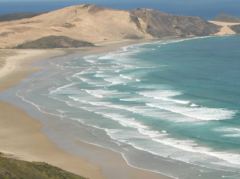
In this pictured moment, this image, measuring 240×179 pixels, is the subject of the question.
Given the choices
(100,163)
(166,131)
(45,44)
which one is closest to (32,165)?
(100,163)

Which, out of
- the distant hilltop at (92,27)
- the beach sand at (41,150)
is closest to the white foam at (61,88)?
the beach sand at (41,150)

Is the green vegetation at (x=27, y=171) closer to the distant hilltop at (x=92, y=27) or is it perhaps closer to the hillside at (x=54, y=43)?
the distant hilltop at (x=92, y=27)

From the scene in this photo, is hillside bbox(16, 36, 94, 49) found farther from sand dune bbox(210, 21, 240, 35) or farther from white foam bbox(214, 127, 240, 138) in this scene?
white foam bbox(214, 127, 240, 138)

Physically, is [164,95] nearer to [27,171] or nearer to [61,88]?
[61,88]

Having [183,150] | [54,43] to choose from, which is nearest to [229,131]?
[183,150]

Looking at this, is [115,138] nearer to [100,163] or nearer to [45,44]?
[100,163]

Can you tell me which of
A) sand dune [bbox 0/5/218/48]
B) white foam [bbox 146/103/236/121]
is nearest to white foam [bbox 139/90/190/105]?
white foam [bbox 146/103/236/121]
